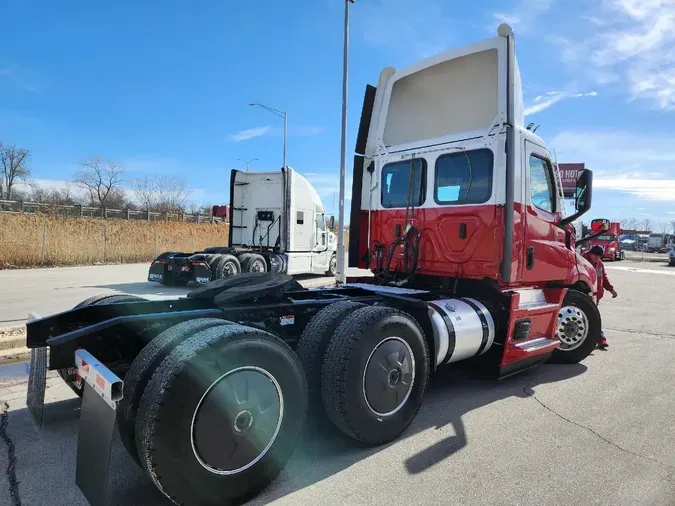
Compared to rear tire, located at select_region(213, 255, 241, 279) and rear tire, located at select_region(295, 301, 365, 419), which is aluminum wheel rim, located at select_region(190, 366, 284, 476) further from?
rear tire, located at select_region(213, 255, 241, 279)

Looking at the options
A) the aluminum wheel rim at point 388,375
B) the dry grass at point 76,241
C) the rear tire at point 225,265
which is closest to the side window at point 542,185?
the aluminum wheel rim at point 388,375

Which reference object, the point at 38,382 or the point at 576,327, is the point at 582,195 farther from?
the point at 38,382

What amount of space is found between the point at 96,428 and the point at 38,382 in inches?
45.3

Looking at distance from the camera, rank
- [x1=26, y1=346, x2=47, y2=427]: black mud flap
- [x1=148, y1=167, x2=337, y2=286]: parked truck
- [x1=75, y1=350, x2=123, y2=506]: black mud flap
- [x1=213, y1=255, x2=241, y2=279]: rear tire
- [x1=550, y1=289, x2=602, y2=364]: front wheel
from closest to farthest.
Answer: [x1=75, y1=350, x2=123, y2=506]: black mud flap, [x1=26, y1=346, x2=47, y2=427]: black mud flap, [x1=550, y1=289, x2=602, y2=364]: front wheel, [x1=213, y1=255, x2=241, y2=279]: rear tire, [x1=148, y1=167, x2=337, y2=286]: parked truck

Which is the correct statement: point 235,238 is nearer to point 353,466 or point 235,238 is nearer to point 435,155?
point 435,155

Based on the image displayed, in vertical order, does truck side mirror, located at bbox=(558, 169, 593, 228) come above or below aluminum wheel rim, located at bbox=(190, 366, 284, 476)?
above

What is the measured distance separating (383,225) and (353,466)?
136 inches

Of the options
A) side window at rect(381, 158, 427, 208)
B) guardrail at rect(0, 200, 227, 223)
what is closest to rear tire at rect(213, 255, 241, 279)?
side window at rect(381, 158, 427, 208)

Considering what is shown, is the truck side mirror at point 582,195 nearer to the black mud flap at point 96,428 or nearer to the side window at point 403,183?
the side window at point 403,183

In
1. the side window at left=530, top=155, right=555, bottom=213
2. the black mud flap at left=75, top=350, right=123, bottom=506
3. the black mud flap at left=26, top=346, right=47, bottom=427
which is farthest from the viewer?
the side window at left=530, top=155, right=555, bottom=213

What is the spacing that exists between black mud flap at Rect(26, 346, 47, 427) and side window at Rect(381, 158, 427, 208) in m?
4.11

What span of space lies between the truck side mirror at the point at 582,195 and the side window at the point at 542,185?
26cm

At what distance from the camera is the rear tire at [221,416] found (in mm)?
2457

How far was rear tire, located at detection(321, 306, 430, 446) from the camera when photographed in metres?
3.34
